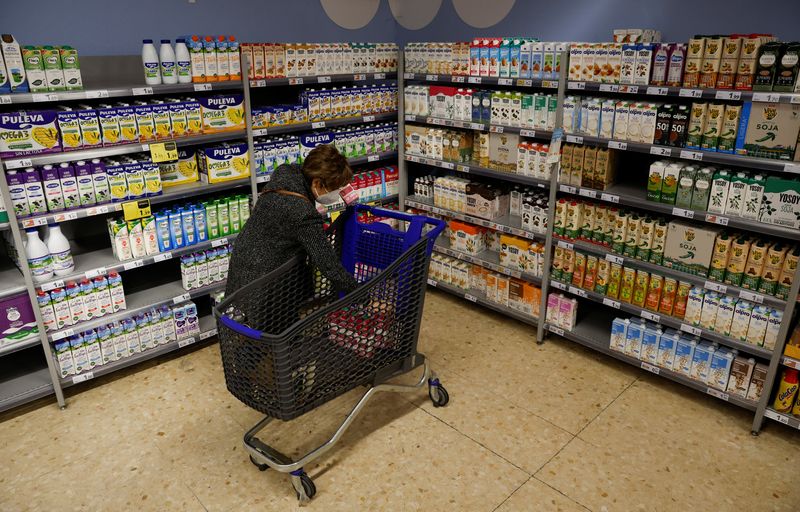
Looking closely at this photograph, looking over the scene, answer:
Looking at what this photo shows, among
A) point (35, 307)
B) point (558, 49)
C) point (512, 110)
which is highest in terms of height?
point (558, 49)

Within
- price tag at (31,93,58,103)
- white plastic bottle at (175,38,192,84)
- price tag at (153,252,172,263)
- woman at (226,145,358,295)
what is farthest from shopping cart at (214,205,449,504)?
price tag at (31,93,58,103)

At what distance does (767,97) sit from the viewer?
314 centimetres

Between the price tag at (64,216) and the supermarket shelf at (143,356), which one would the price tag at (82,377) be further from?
the price tag at (64,216)

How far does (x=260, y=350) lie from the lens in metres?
2.73

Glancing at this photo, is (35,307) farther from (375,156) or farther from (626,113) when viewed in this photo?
(626,113)

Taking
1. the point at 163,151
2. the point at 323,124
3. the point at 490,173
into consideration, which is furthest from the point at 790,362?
the point at 163,151

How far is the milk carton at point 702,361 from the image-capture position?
3699 millimetres

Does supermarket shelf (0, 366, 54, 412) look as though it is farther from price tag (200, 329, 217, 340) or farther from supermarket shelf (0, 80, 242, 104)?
supermarket shelf (0, 80, 242, 104)

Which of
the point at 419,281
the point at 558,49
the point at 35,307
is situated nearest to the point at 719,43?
the point at 558,49

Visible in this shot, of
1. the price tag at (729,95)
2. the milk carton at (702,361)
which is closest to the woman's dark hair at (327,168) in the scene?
the price tag at (729,95)

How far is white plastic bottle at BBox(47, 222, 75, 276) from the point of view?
3.73 m

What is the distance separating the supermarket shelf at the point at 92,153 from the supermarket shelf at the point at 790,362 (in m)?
4.03

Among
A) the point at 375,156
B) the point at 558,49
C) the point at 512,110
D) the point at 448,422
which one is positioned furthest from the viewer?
the point at 375,156

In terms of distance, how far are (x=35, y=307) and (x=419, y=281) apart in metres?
2.52
